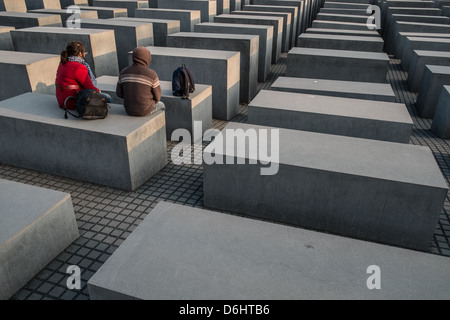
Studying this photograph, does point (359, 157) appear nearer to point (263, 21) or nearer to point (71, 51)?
point (71, 51)

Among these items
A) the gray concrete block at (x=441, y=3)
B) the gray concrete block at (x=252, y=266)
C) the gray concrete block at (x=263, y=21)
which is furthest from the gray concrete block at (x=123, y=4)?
the gray concrete block at (x=441, y=3)

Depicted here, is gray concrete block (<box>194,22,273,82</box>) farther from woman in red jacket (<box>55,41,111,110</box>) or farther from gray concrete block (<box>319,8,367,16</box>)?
gray concrete block (<box>319,8,367,16</box>)

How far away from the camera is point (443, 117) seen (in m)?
8.22

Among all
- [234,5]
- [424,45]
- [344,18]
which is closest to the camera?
[424,45]

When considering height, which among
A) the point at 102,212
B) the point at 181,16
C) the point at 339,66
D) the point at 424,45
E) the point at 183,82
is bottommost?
the point at 102,212

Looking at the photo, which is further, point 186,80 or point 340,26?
point 340,26

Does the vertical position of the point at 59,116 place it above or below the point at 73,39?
below

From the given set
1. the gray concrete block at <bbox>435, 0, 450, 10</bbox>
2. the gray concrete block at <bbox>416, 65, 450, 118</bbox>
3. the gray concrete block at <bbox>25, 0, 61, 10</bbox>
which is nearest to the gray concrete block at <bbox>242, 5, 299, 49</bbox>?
the gray concrete block at <bbox>416, 65, 450, 118</bbox>

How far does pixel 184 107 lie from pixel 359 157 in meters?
3.77

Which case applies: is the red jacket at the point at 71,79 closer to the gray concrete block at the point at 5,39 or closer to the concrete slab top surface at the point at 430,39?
the gray concrete block at the point at 5,39

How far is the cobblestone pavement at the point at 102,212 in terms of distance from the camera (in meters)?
4.06

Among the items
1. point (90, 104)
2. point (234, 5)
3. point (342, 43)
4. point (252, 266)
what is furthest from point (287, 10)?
point (252, 266)
